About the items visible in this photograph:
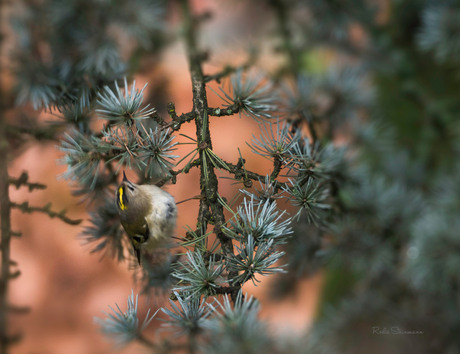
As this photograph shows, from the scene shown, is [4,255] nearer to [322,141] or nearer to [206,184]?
[206,184]

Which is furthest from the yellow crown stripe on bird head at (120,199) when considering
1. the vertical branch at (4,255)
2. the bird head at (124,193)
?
the vertical branch at (4,255)

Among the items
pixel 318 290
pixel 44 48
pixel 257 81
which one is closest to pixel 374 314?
pixel 318 290

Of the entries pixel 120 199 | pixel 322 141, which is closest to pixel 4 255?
pixel 120 199

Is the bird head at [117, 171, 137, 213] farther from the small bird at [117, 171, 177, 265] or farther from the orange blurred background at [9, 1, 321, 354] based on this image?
the orange blurred background at [9, 1, 321, 354]

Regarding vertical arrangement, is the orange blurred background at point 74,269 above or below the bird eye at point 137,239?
above

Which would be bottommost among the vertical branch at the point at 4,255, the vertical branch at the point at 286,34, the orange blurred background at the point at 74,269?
the vertical branch at the point at 4,255

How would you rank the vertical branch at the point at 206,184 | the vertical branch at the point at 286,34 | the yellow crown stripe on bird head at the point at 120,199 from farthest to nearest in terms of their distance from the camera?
the vertical branch at the point at 286,34 < the yellow crown stripe on bird head at the point at 120,199 < the vertical branch at the point at 206,184

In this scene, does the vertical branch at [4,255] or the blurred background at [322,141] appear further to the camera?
the blurred background at [322,141]

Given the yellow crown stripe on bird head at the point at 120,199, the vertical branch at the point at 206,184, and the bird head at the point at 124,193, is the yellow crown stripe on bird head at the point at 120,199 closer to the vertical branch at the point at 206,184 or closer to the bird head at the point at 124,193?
the bird head at the point at 124,193
